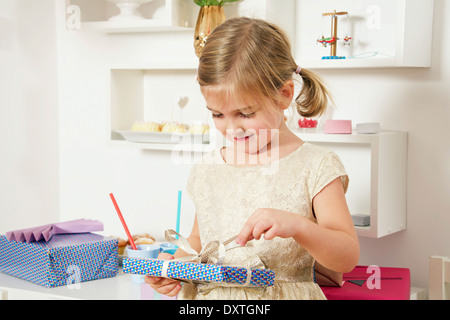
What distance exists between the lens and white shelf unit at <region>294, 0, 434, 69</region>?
50.2 inches

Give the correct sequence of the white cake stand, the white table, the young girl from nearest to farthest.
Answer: the young girl < the white table < the white cake stand

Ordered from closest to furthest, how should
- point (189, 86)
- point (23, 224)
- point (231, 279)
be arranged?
point (231, 279), point (189, 86), point (23, 224)

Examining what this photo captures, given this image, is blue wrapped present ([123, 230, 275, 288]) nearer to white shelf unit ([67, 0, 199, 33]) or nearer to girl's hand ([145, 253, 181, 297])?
girl's hand ([145, 253, 181, 297])

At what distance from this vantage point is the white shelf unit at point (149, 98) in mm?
1689

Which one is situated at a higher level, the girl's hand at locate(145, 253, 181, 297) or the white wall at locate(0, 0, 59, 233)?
the white wall at locate(0, 0, 59, 233)

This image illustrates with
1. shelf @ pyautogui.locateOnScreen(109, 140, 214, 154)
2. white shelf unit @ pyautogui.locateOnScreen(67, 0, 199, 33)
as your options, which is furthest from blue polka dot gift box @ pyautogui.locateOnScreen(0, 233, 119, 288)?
white shelf unit @ pyautogui.locateOnScreen(67, 0, 199, 33)

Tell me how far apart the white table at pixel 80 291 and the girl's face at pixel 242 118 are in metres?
0.42

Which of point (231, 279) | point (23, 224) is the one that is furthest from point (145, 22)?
point (231, 279)

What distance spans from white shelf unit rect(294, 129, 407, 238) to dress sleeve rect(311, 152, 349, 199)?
0.99 ft

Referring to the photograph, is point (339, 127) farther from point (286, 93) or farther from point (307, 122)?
point (286, 93)

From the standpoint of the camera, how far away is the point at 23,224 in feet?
6.23

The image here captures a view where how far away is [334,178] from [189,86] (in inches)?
32.1

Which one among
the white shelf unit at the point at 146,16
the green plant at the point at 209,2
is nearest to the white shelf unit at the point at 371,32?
the green plant at the point at 209,2
